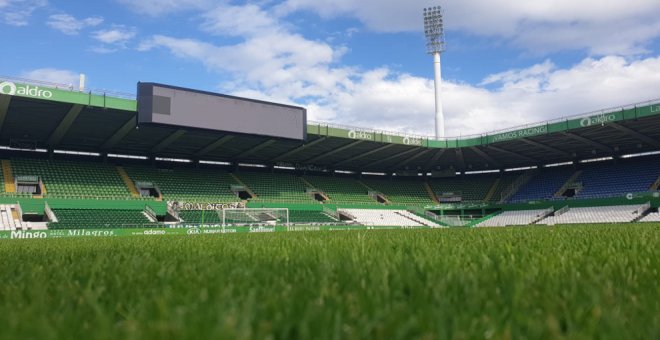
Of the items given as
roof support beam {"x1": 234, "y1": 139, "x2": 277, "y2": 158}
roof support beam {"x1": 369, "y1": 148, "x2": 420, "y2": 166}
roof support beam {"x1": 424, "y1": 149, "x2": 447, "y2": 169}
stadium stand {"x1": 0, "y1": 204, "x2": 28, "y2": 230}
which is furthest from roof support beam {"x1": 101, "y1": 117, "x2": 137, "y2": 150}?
roof support beam {"x1": 424, "y1": 149, "x2": 447, "y2": 169}

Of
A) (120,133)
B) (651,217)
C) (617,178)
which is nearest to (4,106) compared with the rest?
(120,133)

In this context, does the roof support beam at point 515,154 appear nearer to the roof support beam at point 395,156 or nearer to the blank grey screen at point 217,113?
the roof support beam at point 395,156

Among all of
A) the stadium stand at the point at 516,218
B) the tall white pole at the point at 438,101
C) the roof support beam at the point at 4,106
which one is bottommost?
the stadium stand at the point at 516,218

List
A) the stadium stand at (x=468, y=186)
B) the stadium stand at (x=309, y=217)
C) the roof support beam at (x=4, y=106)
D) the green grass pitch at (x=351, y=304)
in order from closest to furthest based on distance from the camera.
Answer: the green grass pitch at (x=351, y=304) → the roof support beam at (x=4, y=106) → the stadium stand at (x=309, y=217) → the stadium stand at (x=468, y=186)

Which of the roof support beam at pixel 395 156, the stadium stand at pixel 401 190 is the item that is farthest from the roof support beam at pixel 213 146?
the stadium stand at pixel 401 190

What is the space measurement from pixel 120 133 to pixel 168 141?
11.2 ft

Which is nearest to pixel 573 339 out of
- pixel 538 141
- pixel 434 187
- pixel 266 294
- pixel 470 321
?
pixel 470 321

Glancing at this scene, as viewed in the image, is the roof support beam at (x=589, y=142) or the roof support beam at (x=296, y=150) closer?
the roof support beam at (x=589, y=142)

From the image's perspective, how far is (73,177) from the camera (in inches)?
1208

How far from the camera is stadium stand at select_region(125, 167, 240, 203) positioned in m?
33.8

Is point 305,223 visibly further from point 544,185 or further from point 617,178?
point 617,178

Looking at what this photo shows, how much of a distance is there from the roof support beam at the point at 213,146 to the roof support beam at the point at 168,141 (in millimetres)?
3047

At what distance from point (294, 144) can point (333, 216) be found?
7.62 metres

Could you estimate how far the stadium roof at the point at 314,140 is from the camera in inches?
984
